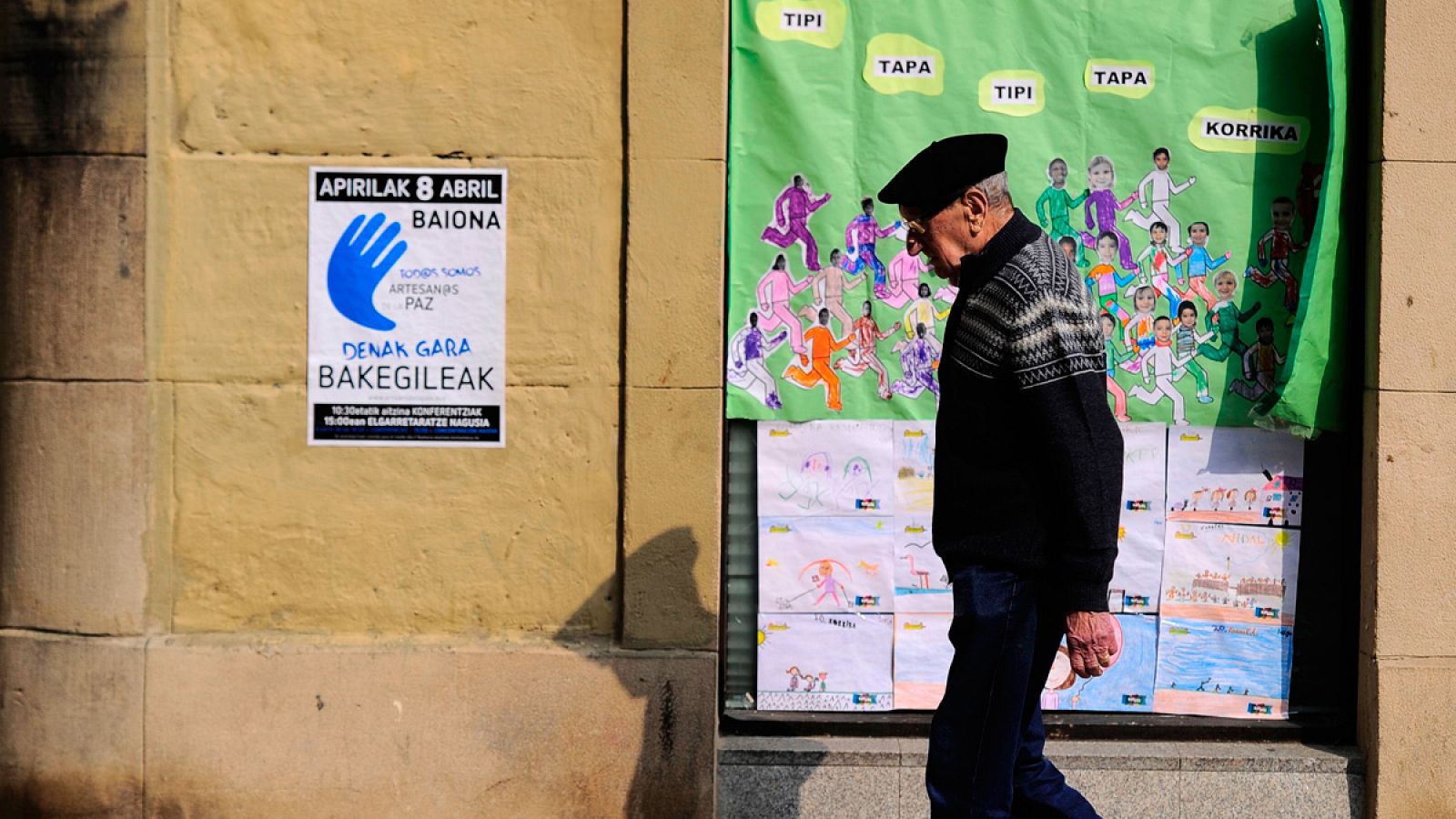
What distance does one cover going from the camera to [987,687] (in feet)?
12.3

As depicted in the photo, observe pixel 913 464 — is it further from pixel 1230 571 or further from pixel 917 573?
pixel 1230 571

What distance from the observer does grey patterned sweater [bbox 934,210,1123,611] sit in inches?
143

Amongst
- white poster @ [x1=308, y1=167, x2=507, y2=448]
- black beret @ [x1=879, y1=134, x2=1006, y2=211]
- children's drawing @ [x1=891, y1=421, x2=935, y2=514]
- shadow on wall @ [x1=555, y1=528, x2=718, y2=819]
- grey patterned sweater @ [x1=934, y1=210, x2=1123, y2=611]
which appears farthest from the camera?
children's drawing @ [x1=891, y1=421, x2=935, y2=514]

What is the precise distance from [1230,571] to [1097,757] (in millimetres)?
891

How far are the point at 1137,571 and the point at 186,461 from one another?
355 centimetres

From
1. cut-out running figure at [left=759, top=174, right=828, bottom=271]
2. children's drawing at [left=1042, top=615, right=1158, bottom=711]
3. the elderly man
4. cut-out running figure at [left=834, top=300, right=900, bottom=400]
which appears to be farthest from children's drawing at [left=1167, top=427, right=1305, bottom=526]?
the elderly man

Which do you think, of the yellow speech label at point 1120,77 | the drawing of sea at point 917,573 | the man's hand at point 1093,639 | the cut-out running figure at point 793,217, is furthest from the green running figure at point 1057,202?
the man's hand at point 1093,639

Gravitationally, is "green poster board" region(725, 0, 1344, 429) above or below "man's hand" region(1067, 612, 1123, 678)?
above

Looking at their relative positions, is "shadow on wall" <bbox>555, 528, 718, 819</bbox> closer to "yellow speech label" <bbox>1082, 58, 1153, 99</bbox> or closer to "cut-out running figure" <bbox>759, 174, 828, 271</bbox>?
"cut-out running figure" <bbox>759, 174, 828, 271</bbox>

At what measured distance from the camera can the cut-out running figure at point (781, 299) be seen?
5430 mm

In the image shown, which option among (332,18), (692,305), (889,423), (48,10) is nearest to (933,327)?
(889,423)

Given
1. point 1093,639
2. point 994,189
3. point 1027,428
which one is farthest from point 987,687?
point 994,189

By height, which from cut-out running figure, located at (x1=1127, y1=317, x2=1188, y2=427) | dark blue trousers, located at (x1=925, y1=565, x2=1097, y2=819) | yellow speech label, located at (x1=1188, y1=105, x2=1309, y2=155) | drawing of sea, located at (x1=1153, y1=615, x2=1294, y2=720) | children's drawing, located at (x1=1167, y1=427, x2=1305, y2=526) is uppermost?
yellow speech label, located at (x1=1188, y1=105, x2=1309, y2=155)

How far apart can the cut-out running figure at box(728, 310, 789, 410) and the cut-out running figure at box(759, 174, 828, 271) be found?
30 centimetres
